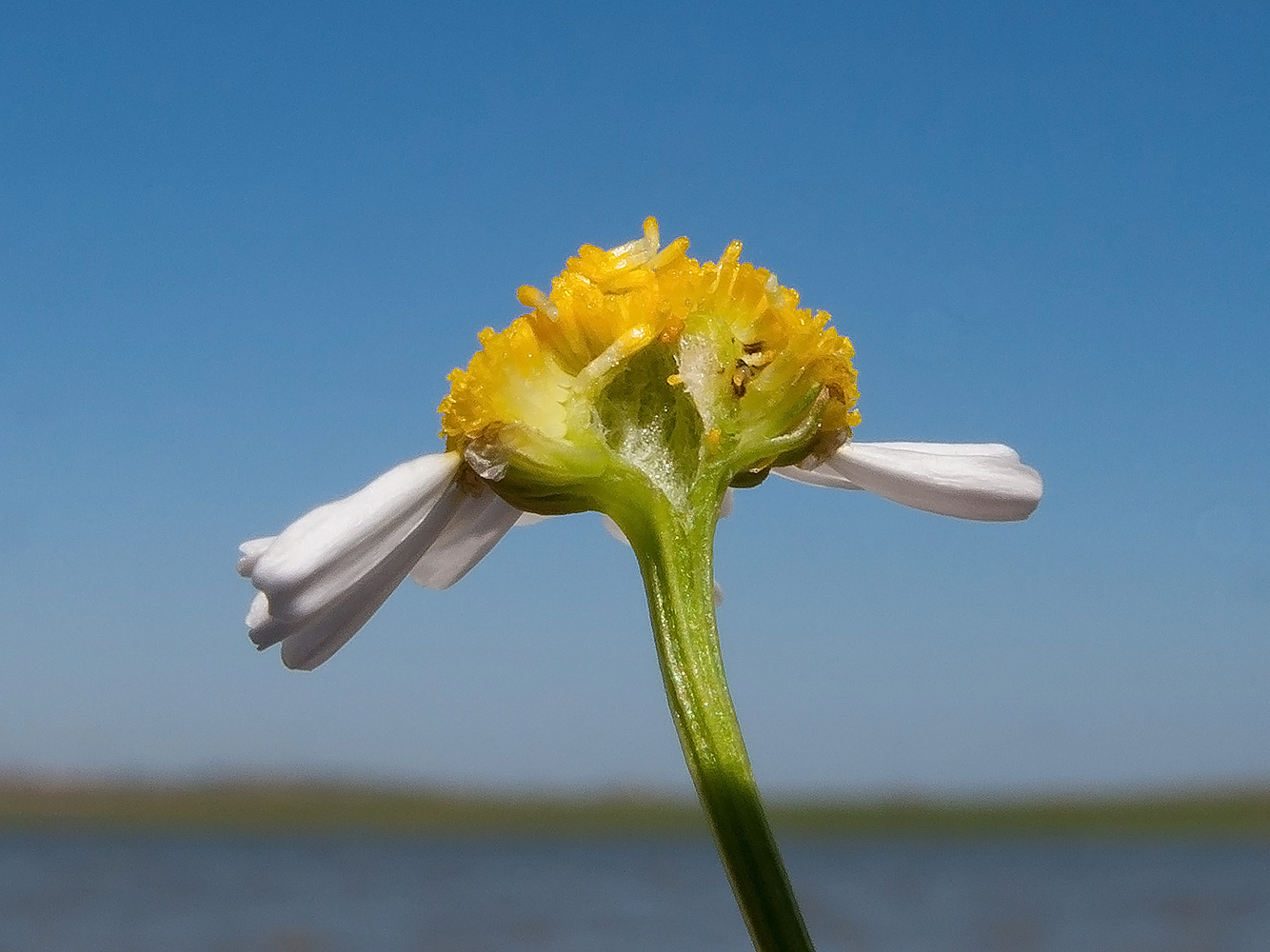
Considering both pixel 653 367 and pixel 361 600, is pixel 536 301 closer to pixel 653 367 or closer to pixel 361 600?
pixel 653 367

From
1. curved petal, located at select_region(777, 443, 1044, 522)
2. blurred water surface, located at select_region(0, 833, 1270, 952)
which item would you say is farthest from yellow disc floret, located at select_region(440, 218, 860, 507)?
blurred water surface, located at select_region(0, 833, 1270, 952)

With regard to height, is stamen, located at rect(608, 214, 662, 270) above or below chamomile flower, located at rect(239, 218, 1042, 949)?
above

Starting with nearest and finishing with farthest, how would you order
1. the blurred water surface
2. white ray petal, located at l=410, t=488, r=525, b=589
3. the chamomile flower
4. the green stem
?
the green stem, the chamomile flower, white ray petal, located at l=410, t=488, r=525, b=589, the blurred water surface

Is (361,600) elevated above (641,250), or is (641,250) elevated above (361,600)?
(641,250)

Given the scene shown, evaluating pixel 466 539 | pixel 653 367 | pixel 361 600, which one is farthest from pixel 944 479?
pixel 361 600

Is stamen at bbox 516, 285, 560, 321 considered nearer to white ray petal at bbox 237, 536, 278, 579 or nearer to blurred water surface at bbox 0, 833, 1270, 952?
white ray petal at bbox 237, 536, 278, 579

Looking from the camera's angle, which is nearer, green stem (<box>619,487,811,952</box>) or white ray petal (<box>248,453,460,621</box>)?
green stem (<box>619,487,811,952</box>)

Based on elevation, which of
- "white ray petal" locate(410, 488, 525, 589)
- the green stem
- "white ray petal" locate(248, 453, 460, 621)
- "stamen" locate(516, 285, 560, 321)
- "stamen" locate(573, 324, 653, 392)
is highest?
"stamen" locate(516, 285, 560, 321)

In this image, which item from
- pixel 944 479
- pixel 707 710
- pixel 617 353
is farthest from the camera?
pixel 944 479
